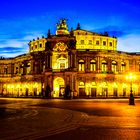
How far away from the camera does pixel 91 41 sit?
341ft

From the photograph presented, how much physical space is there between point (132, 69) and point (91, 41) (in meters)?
16.5

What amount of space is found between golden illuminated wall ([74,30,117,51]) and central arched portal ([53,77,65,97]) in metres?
20.3

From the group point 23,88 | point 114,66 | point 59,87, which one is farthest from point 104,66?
point 23,88

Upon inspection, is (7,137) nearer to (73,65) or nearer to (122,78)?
(73,65)

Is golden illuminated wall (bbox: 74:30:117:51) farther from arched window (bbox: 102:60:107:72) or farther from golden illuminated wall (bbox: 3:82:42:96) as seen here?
golden illuminated wall (bbox: 3:82:42:96)

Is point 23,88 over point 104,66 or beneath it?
beneath

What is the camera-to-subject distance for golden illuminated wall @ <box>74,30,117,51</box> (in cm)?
10338

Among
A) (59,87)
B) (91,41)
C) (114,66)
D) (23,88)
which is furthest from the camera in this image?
(91,41)

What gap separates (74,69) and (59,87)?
6785 millimetres

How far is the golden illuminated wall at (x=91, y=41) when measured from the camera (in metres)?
103

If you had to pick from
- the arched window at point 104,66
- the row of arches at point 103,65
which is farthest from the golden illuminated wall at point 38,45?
the arched window at point 104,66

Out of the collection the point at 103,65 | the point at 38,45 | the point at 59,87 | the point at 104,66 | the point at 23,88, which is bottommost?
the point at 23,88

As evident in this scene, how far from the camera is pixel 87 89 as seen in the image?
88.3 meters

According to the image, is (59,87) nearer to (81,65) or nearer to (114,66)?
(81,65)
